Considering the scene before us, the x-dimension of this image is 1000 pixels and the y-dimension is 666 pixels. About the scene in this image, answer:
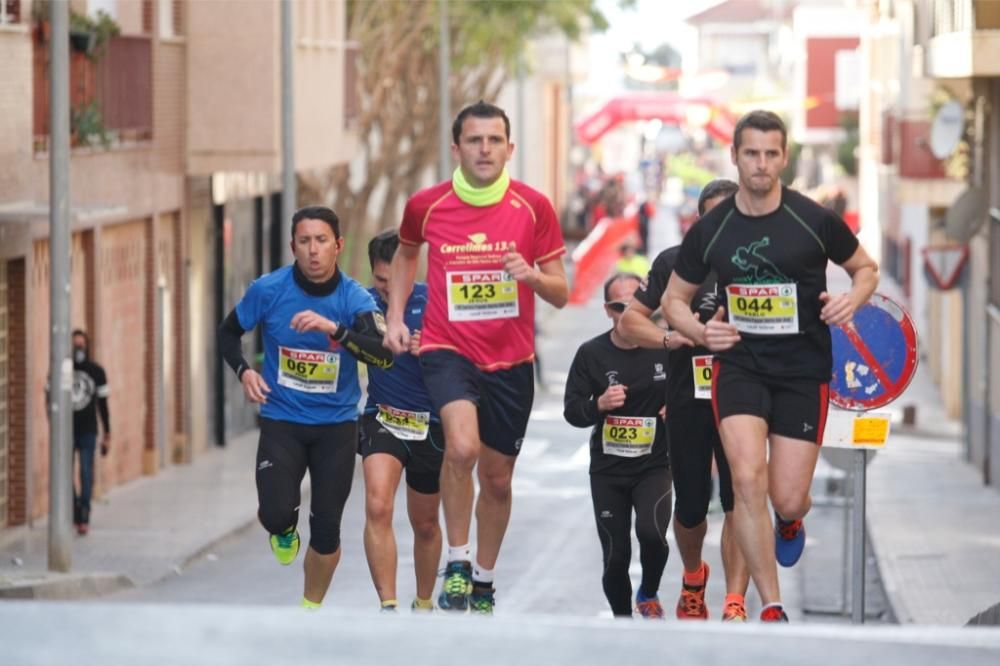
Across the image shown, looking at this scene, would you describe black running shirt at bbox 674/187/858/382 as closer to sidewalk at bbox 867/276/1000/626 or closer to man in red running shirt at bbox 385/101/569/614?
man in red running shirt at bbox 385/101/569/614

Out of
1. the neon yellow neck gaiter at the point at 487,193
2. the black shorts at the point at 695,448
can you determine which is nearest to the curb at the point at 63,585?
the black shorts at the point at 695,448

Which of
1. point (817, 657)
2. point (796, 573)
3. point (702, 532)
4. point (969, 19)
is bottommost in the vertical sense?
point (796, 573)

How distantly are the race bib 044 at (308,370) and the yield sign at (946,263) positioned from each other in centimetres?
2275

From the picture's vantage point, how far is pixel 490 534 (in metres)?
10.8

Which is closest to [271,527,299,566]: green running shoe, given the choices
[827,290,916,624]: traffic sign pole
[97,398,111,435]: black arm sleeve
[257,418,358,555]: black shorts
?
[257,418,358,555]: black shorts

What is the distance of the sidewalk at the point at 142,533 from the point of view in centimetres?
1981

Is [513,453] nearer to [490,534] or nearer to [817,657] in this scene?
[490,534]

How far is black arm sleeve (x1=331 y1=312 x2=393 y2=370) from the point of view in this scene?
34.1 feet

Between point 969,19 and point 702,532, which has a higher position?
point 969,19

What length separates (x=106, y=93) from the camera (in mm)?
27641

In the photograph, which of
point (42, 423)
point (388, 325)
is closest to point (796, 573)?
point (42, 423)

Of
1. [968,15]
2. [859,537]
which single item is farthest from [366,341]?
[968,15]

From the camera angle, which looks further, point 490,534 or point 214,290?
point 214,290

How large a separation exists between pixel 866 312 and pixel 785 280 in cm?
272
